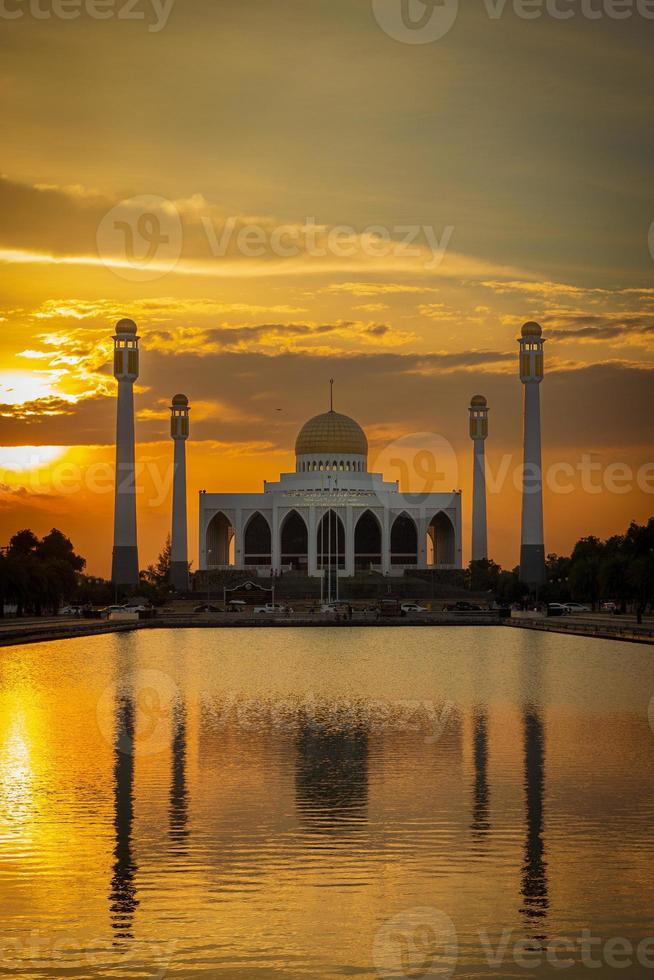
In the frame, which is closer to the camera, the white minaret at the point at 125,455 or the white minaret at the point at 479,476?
the white minaret at the point at 125,455

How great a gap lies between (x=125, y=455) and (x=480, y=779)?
269 feet

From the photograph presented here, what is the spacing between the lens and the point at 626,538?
93562mm

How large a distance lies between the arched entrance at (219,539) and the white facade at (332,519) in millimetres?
1794

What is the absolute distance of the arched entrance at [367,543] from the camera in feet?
419

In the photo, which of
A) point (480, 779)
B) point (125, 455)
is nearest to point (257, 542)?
point (125, 455)

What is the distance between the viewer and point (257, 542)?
5069 inches

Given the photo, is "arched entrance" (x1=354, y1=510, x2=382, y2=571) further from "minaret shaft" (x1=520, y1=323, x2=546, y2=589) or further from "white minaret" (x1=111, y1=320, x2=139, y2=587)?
"white minaret" (x1=111, y1=320, x2=139, y2=587)

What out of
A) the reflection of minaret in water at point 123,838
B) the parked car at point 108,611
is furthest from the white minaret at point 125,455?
the reflection of minaret in water at point 123,838

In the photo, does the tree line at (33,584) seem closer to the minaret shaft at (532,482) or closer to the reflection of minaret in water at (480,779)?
the minaret shaft at (532,482)

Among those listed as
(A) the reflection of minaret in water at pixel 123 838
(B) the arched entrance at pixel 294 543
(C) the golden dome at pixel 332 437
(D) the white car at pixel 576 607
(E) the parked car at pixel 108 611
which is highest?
(C) the golden dome at pixel 332 437

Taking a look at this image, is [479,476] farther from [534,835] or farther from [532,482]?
[534,835]

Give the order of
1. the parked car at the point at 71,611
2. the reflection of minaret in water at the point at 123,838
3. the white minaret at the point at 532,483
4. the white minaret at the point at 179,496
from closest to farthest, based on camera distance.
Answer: the reflection of minaret in water at the point at 123,838
the parked car at the point at 71,611
the white minaret at the point at 532,483
the white minaret at the point at 179,496

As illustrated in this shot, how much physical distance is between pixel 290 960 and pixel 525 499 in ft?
299

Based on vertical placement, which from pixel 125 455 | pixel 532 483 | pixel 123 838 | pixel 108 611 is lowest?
pixel 123 838
